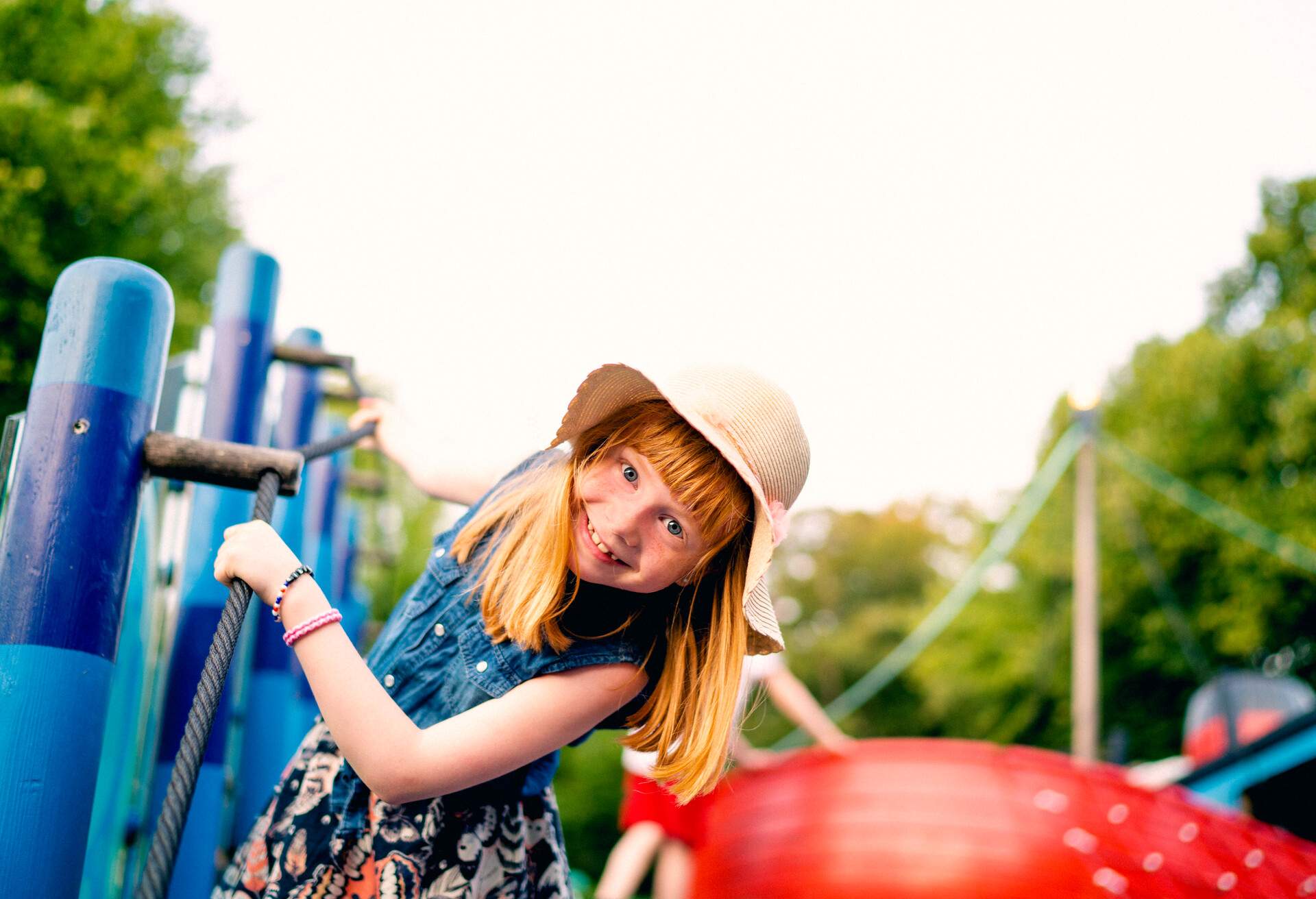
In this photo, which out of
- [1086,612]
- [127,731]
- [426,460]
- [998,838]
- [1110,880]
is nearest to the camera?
[127,731]

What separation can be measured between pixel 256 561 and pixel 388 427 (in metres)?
0.77

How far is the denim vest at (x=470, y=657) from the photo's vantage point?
4.42 feet

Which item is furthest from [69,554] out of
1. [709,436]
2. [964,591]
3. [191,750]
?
[964,591]

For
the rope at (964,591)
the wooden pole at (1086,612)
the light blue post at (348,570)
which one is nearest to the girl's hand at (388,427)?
the light blue post at (348,570)

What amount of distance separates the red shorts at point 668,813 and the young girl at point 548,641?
199 centimetres

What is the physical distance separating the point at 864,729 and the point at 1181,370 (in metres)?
9.66

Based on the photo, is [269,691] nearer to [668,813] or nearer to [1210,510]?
[668,813]

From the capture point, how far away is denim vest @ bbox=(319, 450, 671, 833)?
135cm

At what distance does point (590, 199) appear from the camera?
42.2ft

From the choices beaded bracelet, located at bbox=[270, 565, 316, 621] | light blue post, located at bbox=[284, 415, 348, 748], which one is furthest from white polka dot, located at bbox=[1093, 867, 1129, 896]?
beaded bracelet, located at bbox=[270, 565, 316, 621]

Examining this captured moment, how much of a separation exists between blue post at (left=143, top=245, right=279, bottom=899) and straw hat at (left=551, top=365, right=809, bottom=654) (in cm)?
79

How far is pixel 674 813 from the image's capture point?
3.47m

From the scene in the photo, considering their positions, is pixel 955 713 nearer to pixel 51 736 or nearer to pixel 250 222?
pixel 250 222

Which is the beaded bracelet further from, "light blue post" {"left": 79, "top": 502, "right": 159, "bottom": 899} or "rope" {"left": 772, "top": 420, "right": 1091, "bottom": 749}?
"rope" {"left": 772, "top": 420, "right": 1091, "bottom": 749}
